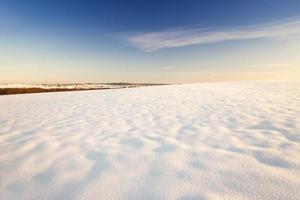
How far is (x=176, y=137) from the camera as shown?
3123 millimetres

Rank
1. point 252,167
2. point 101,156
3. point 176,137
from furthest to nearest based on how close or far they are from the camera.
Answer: point 176,137 → point 101,156 → point 252,167

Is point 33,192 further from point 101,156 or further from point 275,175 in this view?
point 275,175

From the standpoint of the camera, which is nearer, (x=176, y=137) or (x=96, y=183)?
(x=96, y=183)

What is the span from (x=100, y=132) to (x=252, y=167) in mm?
2723

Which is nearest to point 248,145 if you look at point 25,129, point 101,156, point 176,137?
point 176,137

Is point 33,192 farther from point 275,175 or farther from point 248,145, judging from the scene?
point 248,145

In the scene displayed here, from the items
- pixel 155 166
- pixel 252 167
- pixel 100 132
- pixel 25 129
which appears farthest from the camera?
pixel 25 129

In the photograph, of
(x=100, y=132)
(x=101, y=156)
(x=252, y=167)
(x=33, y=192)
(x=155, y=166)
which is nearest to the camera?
(x=33, y=192)

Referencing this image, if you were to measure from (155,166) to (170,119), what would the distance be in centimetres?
243

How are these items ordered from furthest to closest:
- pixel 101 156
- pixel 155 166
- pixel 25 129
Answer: pixel 25 129 → pixel 101 156 → pixel 155 166

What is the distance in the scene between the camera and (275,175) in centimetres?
181

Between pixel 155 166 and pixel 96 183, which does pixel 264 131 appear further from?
pixel 96 183

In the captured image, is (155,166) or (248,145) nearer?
(155,166)

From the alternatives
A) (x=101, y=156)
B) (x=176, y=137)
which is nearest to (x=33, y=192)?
(x=101, y=156)
